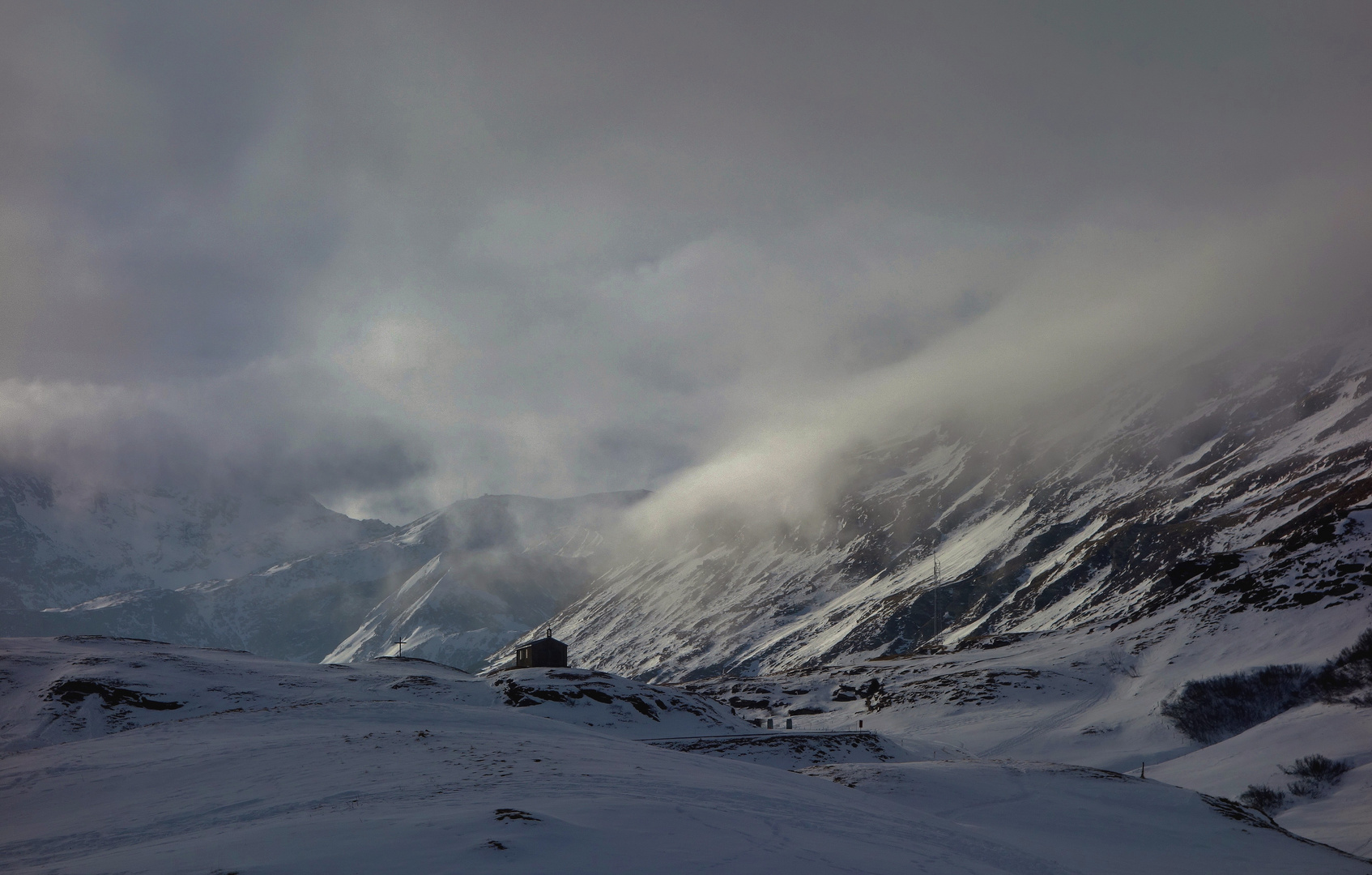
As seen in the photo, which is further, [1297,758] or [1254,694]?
[1254,694]

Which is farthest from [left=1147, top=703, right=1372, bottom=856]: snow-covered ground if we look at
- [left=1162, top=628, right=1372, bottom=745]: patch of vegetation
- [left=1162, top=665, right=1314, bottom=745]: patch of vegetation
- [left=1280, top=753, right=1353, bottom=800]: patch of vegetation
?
[left=1162, top=665, right=1314, bottom=745]: patch of vegetation

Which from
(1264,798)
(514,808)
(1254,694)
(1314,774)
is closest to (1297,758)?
(1314,774)

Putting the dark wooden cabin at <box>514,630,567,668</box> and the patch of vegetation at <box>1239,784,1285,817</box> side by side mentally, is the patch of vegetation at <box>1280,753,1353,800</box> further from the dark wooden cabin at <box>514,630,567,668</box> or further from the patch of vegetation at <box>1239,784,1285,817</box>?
the dark wooden cabin at <box>514,630,567,668</box>

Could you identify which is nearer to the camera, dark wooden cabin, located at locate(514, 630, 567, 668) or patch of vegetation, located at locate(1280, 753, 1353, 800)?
patch of vegetation, located at locate(1280, 753, 1353, 800)

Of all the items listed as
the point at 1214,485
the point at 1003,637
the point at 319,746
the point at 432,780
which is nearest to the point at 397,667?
the point at 319,746

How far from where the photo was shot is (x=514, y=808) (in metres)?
18.0

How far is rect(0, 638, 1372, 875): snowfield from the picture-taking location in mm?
15688

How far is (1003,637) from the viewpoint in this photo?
125312 mm

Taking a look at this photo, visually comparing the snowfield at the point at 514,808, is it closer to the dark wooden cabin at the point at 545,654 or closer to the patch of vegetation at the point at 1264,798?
the patch of vegetation at the point at 1264,798

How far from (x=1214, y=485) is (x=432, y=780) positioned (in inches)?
8528

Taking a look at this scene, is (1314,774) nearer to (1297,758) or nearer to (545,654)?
(1297,758)

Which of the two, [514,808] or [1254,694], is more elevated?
[514,808]

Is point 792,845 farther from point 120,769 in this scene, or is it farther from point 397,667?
point 397,667

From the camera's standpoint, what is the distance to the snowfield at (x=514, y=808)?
15.7 m
